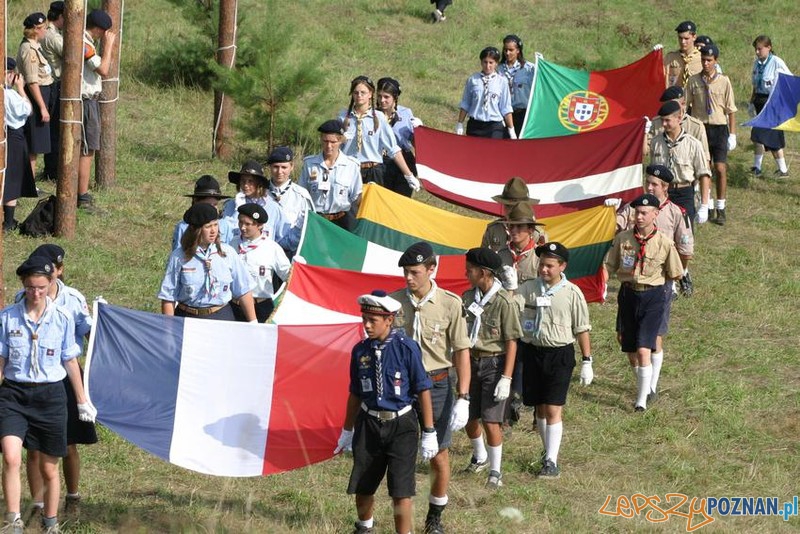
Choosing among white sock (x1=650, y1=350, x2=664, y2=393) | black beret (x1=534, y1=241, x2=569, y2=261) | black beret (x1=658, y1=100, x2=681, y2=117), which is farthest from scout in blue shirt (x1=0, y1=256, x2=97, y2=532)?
black beret (x1=658, y1=100, x2=681, y2=117)

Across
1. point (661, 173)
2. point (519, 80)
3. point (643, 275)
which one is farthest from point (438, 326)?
point (519, 80)

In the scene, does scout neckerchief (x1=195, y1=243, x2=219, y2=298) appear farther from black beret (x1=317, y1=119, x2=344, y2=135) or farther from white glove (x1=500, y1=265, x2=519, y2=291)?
black beret (x1=317, y1=119, x2=344, y2=135)

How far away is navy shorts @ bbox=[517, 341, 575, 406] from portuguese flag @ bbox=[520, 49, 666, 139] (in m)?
7.67

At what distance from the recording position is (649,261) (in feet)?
36.3

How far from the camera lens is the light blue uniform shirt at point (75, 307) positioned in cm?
805

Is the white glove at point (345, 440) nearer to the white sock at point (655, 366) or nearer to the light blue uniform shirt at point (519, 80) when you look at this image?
the white sock at point (655, 366)

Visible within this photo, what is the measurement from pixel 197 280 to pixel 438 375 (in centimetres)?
193

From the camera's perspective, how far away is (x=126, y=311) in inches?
340

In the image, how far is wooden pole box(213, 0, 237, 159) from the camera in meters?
17.0

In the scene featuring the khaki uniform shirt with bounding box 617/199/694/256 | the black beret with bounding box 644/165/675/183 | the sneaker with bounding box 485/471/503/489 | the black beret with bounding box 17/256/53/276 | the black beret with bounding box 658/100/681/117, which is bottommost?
the sneaker with bounding box 485/471/503/489

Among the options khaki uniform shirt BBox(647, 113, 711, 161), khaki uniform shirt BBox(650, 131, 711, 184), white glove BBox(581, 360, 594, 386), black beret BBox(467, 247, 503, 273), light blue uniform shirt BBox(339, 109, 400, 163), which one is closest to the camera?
black beret BBox(467, 247, 503, 273)

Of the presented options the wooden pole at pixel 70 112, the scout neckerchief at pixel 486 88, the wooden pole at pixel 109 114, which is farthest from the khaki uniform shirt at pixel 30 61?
the scout neckerchief at pixel 486 88

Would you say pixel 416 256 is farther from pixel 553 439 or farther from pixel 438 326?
pixel 553 439

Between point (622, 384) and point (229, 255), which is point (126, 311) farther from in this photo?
point (622, 384)
